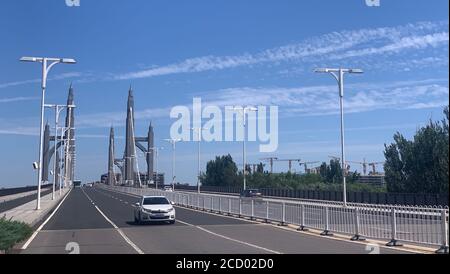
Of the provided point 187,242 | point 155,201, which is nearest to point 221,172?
point 155,201

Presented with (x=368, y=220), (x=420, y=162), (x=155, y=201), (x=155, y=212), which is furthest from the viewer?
(x=420, y=162)

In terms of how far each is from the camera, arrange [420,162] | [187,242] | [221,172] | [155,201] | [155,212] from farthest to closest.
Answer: [221,172], [420,162], [155,201], [155,212], [187,242]

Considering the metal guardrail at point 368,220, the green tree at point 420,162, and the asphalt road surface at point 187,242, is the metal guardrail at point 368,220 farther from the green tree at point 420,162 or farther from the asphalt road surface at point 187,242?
the green tree at point 420,162

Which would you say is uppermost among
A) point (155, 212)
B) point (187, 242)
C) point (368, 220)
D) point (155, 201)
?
point (155, 201)

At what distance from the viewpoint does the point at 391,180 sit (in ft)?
162

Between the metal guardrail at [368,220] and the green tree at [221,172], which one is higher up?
the green tree at [221,172]

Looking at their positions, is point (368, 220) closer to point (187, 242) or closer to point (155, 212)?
point (187, 242)

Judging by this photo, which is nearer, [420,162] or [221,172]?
[420,162]

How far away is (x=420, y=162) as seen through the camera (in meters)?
43.1

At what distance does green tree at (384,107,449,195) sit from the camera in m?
40.5

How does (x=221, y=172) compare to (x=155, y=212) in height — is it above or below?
above

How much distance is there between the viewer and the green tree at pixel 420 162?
4050 centimetres

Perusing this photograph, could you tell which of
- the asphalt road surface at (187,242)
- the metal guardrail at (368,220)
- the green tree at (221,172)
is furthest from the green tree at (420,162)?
the green tree at (221,172)
